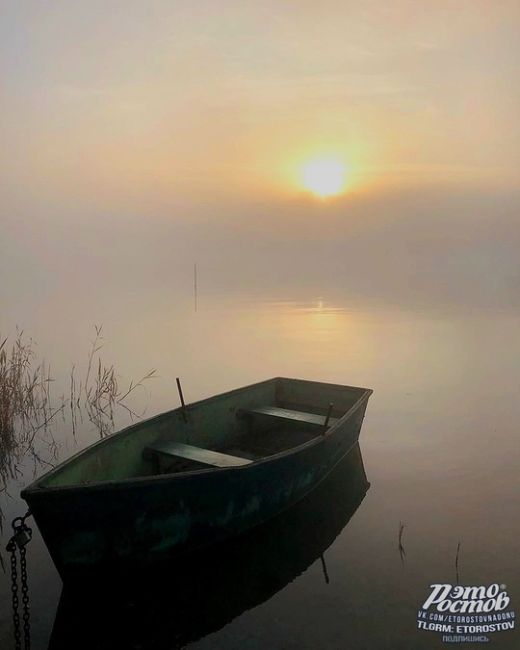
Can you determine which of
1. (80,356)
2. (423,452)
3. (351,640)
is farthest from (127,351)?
(351,640)

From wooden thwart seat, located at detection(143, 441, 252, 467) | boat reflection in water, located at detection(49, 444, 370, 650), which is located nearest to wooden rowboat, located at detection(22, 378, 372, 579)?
wooden thwart seat, located at detection(143, 441, 252, 467)

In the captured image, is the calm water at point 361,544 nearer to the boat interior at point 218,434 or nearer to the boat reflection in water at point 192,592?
the boat reflection in water at point 192,592

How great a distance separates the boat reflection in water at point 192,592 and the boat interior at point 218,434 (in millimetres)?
1178

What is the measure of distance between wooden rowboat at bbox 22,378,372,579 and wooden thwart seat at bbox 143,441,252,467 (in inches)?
0.6

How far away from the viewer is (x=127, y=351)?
22938mm

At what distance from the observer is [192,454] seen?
7.17m

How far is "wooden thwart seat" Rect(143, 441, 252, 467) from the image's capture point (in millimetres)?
6824

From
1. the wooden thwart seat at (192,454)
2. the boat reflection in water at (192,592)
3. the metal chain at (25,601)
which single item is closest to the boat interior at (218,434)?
the wooden thwart seat at (192,454)

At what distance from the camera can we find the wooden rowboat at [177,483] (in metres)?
5.22

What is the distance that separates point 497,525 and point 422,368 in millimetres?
11992

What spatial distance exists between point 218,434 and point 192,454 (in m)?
2.33

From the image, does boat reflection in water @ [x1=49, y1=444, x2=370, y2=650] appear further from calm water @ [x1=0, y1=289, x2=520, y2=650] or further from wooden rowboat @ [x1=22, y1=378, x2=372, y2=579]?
wooden rowboat @ [x1=22, y1=378, x2=372, y2=579]

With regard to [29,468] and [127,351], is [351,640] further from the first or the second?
[127,351]

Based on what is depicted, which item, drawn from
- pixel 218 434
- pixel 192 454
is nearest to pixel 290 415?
pixel 218 434
